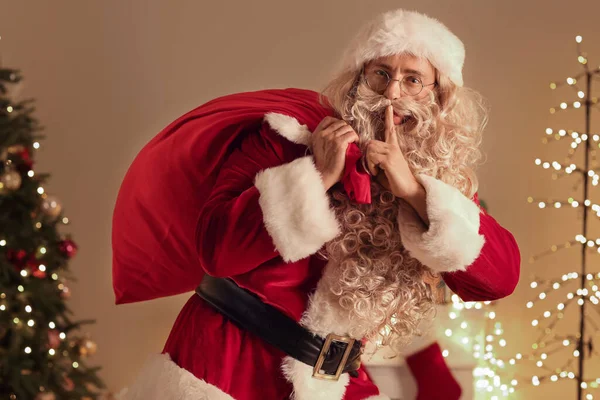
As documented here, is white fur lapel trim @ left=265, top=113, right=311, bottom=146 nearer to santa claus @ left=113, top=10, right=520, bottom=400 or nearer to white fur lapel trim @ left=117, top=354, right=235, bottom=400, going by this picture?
santa claus @ left=113, top=10, right=520, bottom=400

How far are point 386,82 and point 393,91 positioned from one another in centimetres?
6

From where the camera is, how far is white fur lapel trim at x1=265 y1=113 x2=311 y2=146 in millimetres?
1714

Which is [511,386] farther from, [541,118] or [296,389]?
[296,389]

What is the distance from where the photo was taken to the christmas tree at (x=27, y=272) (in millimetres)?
1848

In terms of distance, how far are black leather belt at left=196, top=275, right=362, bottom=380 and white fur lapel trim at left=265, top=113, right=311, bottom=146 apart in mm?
375

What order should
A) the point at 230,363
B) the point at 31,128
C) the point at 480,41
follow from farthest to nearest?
1. the point at 480,41
2. the point at 31,128
3. the point at 230,363

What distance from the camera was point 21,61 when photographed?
3590 millimetres

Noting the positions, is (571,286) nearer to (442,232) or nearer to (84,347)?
(442,232)

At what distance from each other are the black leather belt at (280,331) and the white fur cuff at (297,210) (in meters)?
0.20

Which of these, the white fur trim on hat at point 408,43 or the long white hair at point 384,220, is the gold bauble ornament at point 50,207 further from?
the white fur trim on hat at point 408,43

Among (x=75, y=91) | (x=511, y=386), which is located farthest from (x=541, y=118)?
(x=75, y=91)

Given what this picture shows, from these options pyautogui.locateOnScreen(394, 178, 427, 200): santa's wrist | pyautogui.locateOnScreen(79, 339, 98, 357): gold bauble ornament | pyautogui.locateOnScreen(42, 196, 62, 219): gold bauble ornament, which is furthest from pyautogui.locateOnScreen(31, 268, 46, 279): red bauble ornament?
pyautogui.locateOnScreen(394, 178, 427, 200): santa's wrist

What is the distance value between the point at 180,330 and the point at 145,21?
2257mm

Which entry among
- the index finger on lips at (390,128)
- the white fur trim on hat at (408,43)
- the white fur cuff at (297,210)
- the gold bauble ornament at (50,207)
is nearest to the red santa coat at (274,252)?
the white fur cuff at (297,210)
